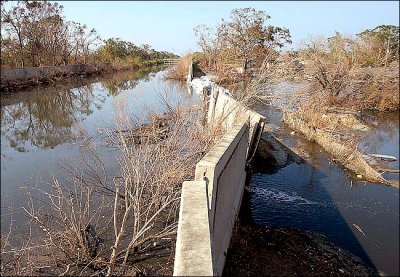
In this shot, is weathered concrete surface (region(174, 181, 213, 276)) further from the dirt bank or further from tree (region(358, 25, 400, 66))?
tree (region(358, 25, 400, 66))

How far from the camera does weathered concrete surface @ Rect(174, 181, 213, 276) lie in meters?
2.71

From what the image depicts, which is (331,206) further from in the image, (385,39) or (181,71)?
(181,71)

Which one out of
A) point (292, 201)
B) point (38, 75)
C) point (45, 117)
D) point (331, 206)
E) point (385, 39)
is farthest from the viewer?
point (385, 39)

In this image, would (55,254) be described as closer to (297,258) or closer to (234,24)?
(297,258)

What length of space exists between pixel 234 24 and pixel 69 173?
27.2 metres

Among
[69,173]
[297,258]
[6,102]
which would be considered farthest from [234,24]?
[297,258]

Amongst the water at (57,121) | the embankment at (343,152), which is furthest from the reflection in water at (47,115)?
the embankment at (343,152)

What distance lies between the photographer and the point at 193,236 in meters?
3.21

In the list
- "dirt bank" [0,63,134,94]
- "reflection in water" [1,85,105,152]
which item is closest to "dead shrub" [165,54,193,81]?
"dirt bank" [0,63,134,94]

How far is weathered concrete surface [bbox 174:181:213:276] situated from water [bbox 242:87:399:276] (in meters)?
4.60

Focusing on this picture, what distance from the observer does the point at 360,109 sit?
2158 cm

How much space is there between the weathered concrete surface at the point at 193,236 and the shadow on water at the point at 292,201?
4.52m

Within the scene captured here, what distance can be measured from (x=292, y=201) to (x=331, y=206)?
1030mm

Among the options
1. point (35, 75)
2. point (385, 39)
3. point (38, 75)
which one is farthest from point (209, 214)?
point (385, 39)
